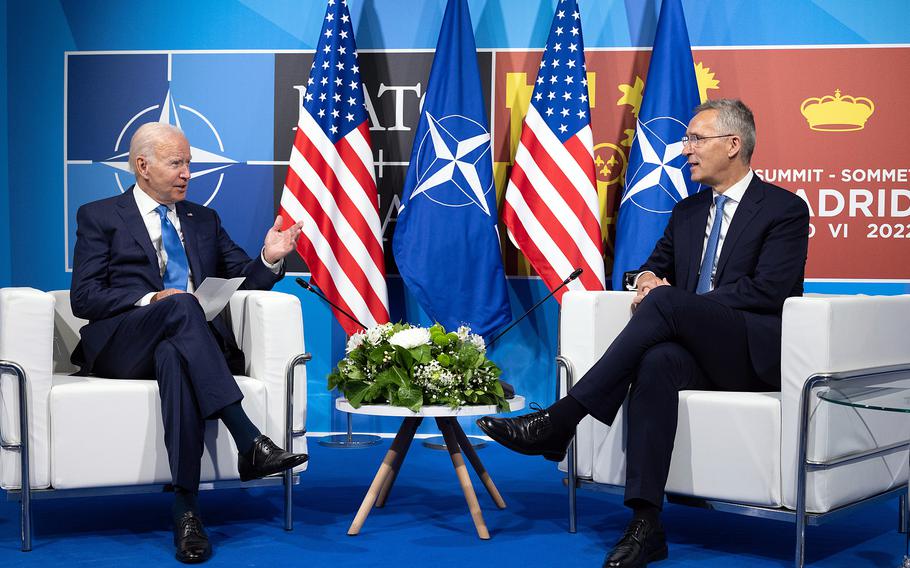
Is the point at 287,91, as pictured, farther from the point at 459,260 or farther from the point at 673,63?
the point at 673,63

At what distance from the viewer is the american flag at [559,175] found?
479cm

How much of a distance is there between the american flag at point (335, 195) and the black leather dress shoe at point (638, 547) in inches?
89.2

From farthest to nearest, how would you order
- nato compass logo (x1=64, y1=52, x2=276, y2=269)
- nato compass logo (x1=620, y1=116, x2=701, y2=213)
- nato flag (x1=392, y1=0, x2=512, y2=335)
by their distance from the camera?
nato compass logo (x1=64, y1=52, x2=276, y2=269)
nato flag (x1=392, y1=0, x2=512, y2=335)
nato compass logo (x1=620, y1=116, x2=701, y2=213)

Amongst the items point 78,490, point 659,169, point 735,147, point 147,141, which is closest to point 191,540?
point 78,490

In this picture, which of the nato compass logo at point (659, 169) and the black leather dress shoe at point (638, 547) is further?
the nato compass logo at point (659, 169)

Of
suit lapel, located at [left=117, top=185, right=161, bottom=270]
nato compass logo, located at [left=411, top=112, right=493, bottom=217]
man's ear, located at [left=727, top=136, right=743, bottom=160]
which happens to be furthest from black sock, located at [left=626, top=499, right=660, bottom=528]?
nato compass logo, located at [left=411, top=112, right=493, bottom=217]

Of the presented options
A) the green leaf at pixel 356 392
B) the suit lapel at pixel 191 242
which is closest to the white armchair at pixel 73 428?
the green leaf at pixel 356 392

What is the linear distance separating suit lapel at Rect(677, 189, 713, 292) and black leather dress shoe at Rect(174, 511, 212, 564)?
1.82 m

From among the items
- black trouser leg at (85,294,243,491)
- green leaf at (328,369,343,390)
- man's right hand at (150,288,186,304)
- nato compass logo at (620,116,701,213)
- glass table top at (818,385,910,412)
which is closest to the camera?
glass table top at (818,385,910,412)

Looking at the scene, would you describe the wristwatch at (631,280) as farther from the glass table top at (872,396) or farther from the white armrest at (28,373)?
the white armrest at (28,373)

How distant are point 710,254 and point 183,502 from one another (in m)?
1.92

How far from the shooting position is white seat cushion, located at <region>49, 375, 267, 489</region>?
3064 mm

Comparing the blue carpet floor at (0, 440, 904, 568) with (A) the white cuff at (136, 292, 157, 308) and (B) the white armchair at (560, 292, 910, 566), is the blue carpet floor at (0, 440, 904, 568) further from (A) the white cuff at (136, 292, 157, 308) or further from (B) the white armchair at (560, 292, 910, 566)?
(A) the white cuff at (136, 292, 157, 308)

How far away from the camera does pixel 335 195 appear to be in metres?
4.95
